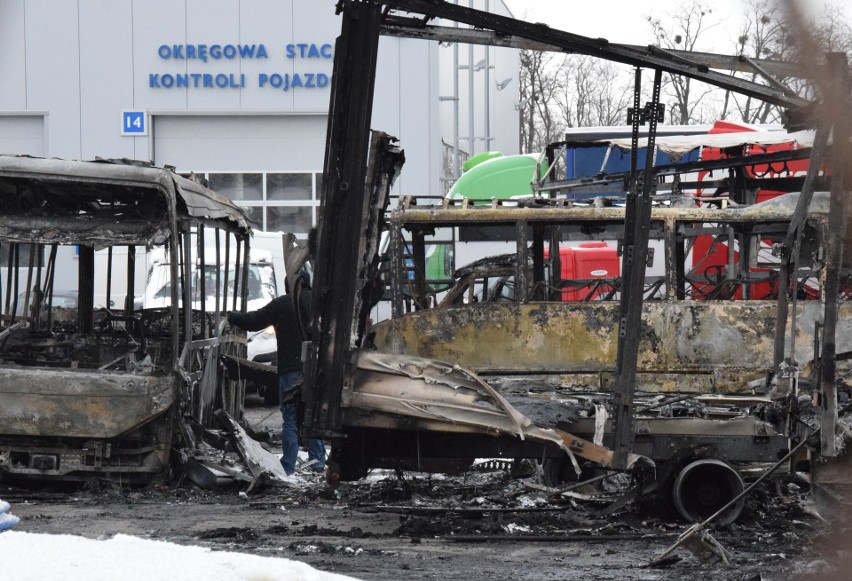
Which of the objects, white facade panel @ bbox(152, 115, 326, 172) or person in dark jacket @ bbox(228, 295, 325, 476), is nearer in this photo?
person in dark jacket @ bbox(228, 295, 325, 476)

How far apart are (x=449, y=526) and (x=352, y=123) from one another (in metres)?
2.66

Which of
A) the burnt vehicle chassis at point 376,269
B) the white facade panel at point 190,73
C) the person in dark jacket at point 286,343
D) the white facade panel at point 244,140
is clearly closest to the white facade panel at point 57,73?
the white facade panel at point 190,73

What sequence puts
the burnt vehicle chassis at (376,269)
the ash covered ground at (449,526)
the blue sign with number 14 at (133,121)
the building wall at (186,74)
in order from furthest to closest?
the blue sign with number 14 at (133,121)
the building wall at (186,74)
the burnt vehicle chassis at (376,269)
the ash covered ground at (449,526)

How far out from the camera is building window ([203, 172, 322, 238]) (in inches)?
1018

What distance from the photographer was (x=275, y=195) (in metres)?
26.0

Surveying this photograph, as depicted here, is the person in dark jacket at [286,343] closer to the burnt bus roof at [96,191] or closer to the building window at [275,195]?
the burnt bus roof at [96,191]

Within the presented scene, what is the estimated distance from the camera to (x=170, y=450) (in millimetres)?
8969

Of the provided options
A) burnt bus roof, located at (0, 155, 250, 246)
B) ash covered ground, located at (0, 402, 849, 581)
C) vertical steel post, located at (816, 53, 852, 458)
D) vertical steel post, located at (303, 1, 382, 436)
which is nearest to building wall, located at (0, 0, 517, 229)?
burnt bus roof, located at (0, 155, 250, 246)

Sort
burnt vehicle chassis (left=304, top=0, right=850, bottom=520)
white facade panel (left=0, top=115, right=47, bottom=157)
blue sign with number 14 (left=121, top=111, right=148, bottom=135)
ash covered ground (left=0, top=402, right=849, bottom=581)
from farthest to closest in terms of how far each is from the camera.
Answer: white facade panel (left=0, top=115, right=47, bottom=157)
blue sign with number 14 (left=121, top=111, right=148, bottom=135)
burnt vehicle chassis (left=304, top=0, right=850, bottom=520)
ash covered ground (left=0, top=402, right=849, bottom=581)

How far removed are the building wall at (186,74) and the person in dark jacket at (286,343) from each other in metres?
15.0

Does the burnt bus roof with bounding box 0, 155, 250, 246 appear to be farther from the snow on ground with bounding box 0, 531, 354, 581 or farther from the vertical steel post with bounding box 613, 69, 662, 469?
the snow on ground with bounding box 0, 531, 354, 581

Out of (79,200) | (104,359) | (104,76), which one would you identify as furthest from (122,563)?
(104,76)

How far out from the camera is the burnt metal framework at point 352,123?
6273 mm

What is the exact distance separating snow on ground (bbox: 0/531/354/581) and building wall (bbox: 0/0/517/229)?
2149cm
